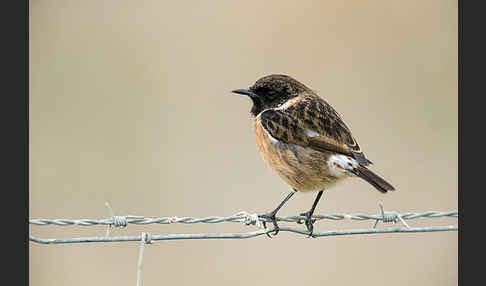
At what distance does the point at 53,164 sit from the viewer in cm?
945

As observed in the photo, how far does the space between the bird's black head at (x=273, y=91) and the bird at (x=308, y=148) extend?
0.64ft

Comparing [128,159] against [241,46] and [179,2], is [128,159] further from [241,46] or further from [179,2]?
[179,2]

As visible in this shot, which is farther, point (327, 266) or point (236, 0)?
point (236, 0)

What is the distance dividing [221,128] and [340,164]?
4656 mm

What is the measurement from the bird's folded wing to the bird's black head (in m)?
0.32

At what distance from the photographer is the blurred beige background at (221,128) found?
310 inches

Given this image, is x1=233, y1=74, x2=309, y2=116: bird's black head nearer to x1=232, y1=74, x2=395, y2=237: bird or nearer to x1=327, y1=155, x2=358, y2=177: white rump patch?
x1=232, y1=74, x2=395, y2=237: bird

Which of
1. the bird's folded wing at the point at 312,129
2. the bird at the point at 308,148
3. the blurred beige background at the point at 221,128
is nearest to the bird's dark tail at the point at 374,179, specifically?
the bird at the point at 308,148

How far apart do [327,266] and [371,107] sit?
3.36m

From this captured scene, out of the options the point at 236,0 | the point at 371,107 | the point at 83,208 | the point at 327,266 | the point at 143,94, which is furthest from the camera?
the point at 236,0

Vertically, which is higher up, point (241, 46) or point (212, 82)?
point (241, 46)

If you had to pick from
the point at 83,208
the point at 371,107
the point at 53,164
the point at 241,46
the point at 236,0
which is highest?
the point at 236,0

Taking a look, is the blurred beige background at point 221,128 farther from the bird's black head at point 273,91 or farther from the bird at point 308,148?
the bird's black head at point 273,91

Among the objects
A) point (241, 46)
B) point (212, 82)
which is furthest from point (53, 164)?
point (241, 46)
